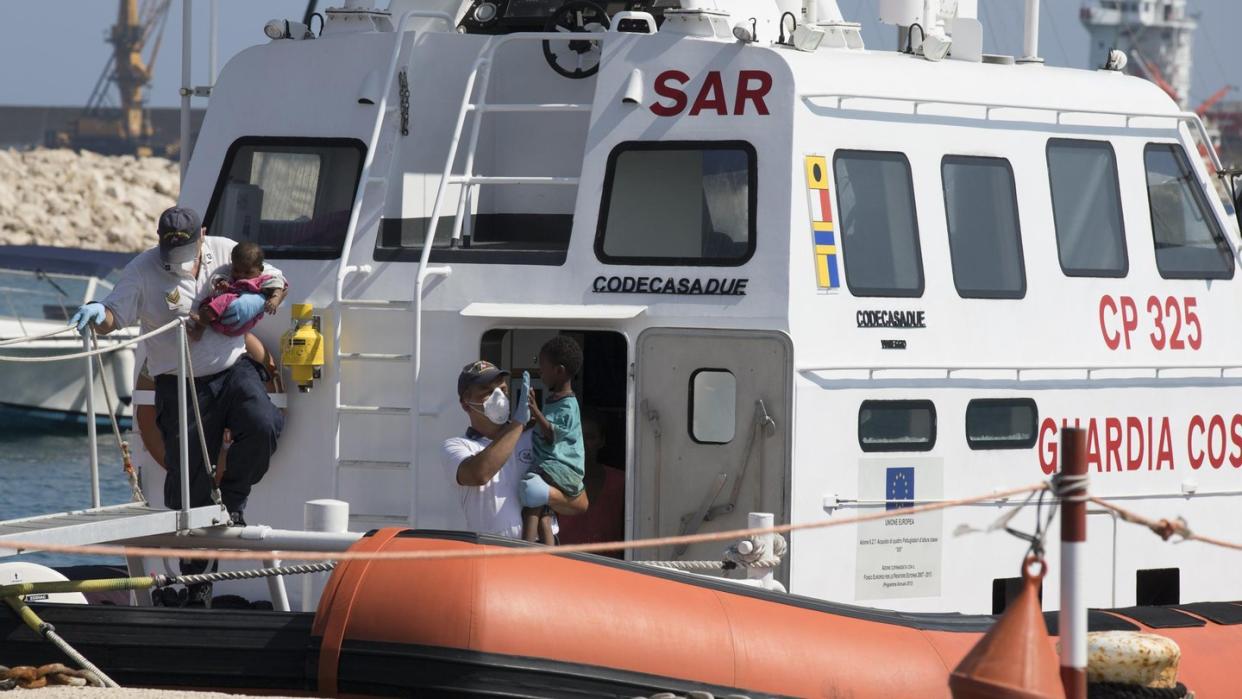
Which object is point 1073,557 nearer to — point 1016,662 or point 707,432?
point 1016,662

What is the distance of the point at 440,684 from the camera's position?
648 cm

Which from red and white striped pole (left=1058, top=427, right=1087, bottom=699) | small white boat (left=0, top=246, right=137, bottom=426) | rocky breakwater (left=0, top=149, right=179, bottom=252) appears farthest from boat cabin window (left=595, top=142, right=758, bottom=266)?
rocky breakwater (left=0, top=149, right=179, bottom=252)

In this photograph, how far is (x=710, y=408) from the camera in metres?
8.20

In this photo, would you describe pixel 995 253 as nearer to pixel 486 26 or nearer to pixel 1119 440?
pixel 1119 440

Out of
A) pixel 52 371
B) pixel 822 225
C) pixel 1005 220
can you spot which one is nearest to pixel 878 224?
pixel 822 225

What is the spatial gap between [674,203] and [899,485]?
1.62m

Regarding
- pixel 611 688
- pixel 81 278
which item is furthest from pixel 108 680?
pixel 81 278

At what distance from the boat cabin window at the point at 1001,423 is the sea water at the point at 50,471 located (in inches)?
387

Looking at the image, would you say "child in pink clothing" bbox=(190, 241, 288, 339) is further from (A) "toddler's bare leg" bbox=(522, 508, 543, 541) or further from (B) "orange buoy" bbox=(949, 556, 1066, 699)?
(B) "orange buoy" bbox=(949, 556, 1066, 699)

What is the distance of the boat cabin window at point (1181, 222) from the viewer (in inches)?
372

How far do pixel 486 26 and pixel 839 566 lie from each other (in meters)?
3.39

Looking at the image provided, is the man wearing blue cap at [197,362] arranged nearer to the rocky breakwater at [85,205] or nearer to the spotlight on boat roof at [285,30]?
the spotlight on boat roof at [285,30]

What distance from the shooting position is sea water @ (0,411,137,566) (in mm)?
21234

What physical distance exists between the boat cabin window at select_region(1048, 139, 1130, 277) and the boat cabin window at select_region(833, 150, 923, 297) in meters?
0.91
